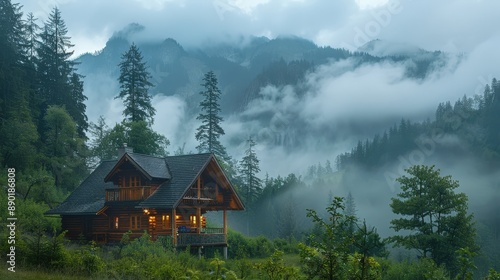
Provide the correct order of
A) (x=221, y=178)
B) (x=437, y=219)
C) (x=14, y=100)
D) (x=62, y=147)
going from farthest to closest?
(x=62, y=147)
(x=14, y=100)
(x=221, y=178)
(x=437, y=219)

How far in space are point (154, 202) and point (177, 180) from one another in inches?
112

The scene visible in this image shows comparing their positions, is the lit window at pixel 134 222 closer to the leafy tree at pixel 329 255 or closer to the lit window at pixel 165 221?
the lit window at pixel 165 221

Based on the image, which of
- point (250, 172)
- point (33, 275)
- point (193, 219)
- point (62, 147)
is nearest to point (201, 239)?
point (193, 219)

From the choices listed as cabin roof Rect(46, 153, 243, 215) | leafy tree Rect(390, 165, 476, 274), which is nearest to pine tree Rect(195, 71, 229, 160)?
cabin roof Rect(46, 153, 243, 215)

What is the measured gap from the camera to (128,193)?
36.2 meters

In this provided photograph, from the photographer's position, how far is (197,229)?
3709 cm

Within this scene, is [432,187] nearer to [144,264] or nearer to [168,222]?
[168,222]

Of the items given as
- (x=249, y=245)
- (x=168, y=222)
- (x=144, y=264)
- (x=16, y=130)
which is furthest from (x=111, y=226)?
(x=144, y=264)

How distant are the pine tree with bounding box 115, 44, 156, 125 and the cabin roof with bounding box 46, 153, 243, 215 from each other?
2016cm

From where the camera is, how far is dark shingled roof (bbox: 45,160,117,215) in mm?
37594

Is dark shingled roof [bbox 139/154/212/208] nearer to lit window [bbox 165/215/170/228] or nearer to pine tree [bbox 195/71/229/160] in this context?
lit window [bbox 165/215/170/228]

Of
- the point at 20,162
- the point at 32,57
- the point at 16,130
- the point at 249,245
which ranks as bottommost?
the point at 249,245

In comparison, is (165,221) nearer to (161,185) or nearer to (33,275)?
(161,185)

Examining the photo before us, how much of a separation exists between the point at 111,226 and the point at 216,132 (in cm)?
3218
